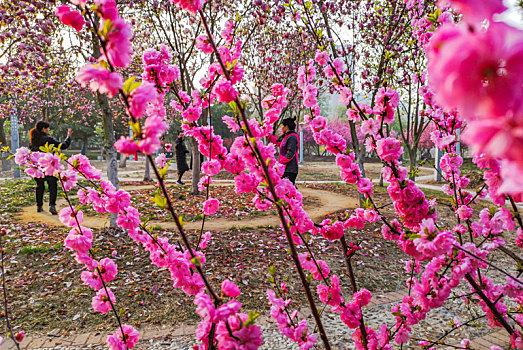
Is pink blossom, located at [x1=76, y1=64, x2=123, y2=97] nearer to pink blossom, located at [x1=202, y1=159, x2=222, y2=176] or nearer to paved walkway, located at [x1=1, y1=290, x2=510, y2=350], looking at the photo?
pink blossom, located at [x1=202, y1=159, x2=222, y2=176]

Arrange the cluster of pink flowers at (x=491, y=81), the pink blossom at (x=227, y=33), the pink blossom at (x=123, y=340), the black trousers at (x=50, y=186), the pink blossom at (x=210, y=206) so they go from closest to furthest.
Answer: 1. the cluster of pink flowers at (x=491, y=81)
2. the pink blossom at (x=123, y=340)
3. the pink blossom at (x=210, y=206)
4. the pink blossom at (x=227, y=33)
5. the black trousers at (x=50, y=186)

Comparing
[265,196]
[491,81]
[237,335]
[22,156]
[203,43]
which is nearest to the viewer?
[491,81]

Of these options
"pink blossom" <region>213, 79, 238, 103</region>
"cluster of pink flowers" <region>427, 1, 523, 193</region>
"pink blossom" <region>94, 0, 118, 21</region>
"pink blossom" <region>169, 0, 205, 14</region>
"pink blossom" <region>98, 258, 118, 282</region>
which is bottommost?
"pink blossom" <region>98, 258, 118, 282</region>

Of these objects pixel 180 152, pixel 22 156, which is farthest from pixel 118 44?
pixel 180 152

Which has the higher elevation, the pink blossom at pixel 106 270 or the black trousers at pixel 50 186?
the pink blossom at pixel 106 270

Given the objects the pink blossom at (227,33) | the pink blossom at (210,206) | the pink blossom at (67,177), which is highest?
the pink blossom at (227,33)

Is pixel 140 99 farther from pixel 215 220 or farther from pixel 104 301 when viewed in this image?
pixel 215 220

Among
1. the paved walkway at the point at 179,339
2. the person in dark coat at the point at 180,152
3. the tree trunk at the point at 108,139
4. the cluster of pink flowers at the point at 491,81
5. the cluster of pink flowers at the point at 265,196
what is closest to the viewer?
the cluster of pink flowers at the point at 491,81

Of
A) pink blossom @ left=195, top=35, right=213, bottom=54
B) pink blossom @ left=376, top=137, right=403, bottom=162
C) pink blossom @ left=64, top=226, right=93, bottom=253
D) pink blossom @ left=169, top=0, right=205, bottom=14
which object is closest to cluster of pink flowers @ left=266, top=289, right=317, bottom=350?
pink blossom @ left=376, top=137, right=403, bottom=162

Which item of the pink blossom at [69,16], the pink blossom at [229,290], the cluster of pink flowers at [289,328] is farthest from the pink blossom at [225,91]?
the cluster of pink flowers at [289,328]

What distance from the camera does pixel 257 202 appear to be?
1.82 meters

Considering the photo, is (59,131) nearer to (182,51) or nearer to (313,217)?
(182,51)

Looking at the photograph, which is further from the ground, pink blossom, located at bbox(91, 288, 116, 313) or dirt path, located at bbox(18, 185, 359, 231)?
pink blossom, located at bbox(91, 288, 116, 313)

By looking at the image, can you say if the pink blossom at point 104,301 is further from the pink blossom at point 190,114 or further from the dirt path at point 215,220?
the dirt path at point 215,220
